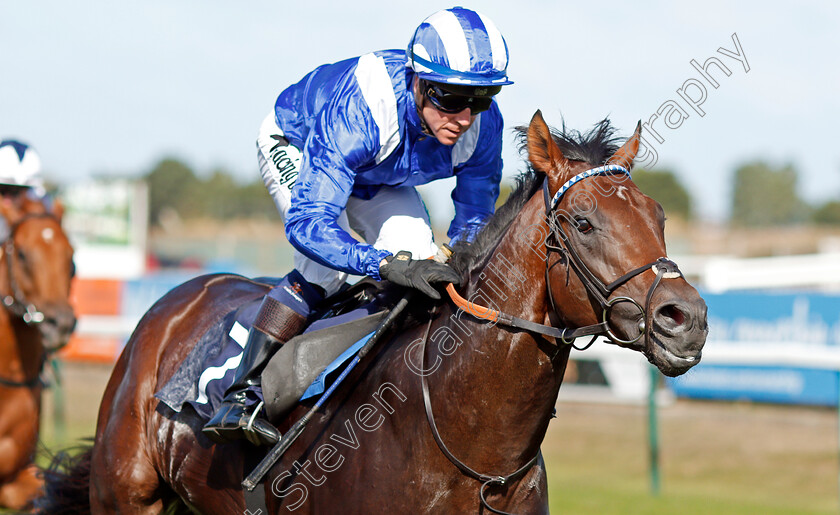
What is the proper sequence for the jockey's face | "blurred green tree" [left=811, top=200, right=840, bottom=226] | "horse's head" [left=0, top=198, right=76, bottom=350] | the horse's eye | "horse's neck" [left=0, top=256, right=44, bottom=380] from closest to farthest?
the horse's eye, the jockey's face, "horse's neck" [left=0, top=256, right=44, bottom=380], "horse's head" [left=0, top=198, right=76, bottom=350], "blurred green tree" [left=811, top=200, right=840, bottom=226]

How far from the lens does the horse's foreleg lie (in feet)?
18.3

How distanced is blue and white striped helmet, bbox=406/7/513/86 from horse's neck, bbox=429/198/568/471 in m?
0.51

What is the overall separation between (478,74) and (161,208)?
5850cm

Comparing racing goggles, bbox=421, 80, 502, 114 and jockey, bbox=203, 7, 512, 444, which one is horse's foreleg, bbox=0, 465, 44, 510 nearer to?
jockey, bbox=203, 7, 512, 444

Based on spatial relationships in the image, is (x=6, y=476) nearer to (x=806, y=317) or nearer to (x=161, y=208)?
(x=806, y=317)

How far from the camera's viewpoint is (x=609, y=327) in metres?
2.63

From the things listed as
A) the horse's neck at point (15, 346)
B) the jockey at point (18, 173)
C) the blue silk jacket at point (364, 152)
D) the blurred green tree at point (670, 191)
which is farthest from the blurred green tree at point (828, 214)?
the blue silk jacket at point (364, 152)

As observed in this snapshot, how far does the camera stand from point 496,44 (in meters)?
3.12

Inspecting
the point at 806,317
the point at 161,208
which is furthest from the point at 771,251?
the point at 161,208

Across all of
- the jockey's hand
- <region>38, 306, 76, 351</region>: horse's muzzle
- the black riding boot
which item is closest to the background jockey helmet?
<region>38, 306, 76, 351</region>: horse's muzzle

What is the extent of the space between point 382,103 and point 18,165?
4.06 meters

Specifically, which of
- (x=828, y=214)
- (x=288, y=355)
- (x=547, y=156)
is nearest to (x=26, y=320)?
(x=288, y=355)

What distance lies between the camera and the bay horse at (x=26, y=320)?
574cm

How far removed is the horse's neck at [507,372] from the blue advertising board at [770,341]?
6700mm
